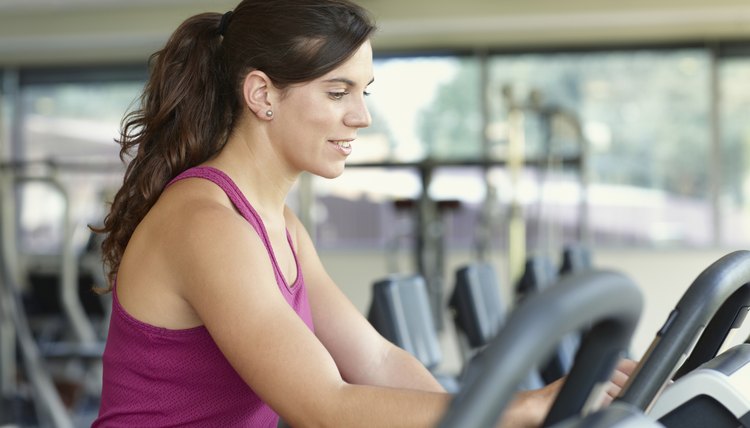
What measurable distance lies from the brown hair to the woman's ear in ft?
0.04

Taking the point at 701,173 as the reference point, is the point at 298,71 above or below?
above

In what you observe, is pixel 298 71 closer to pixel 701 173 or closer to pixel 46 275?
pixel 46 275

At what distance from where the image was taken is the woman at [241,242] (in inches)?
35.7

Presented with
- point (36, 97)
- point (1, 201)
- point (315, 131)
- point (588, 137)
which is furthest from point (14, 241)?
point (315, 131)

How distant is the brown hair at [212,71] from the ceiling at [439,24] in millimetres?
4975

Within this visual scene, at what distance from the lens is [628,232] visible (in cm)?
730

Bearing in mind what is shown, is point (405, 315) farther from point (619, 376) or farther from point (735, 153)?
point (735, 153)

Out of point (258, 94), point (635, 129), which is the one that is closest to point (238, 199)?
point (258, 94)

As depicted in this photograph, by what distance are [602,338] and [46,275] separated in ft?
20.2

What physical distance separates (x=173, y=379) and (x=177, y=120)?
31cm

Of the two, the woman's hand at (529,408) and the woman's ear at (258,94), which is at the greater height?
the woman's ear at (258,94)

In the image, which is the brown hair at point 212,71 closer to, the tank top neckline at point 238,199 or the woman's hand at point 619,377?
the tank top neckline at point 238,199

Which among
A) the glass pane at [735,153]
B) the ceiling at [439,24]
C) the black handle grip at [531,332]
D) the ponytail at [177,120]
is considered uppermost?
the ceiling at [439,24]

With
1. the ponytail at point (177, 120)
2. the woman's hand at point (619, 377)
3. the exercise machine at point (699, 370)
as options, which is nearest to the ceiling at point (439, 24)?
the ponytail at point (177, 120)
